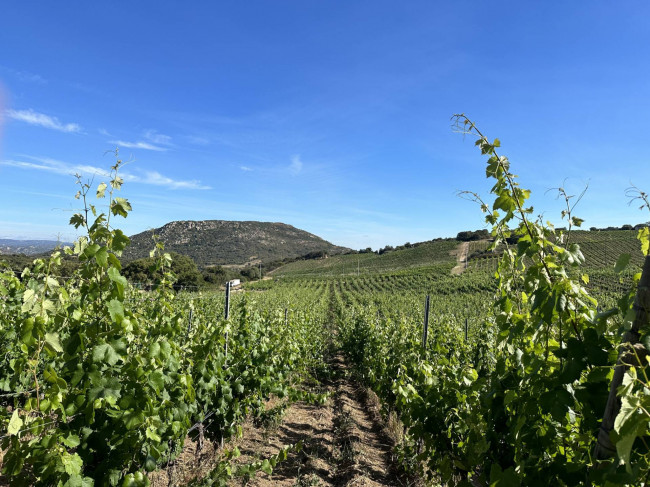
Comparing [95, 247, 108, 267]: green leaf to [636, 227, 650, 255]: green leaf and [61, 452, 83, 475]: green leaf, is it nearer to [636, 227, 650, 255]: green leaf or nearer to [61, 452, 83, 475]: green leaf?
[61, 452, 83, 475]: green leaf

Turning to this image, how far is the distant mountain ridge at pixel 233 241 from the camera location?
83.7 meters

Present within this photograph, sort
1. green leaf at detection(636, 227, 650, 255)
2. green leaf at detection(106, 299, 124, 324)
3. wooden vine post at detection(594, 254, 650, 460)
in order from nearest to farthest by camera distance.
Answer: wooden vine post at detection(594, 254, 650, 460) < green leaf at detection(636, 227, 650, 255) < green leaf at detection(106, 299, 124, 324)

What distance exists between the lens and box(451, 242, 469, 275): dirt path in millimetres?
48678

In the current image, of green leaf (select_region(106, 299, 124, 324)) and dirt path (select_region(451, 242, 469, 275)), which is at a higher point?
dirt path (select_region(451, 242, 469, 275))

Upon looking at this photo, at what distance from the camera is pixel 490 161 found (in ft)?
6.06

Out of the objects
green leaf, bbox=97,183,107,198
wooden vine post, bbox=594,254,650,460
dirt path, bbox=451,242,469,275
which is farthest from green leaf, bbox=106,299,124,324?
dirt path, bbox=451,242,469,275

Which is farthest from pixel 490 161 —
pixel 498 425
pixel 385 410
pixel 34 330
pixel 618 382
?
pixel 385 410

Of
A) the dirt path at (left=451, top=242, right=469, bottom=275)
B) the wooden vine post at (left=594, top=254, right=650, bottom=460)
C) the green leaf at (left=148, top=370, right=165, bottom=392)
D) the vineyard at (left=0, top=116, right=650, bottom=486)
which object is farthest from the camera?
the dirt path at (left=451, top=242, right=469, bottom=275)

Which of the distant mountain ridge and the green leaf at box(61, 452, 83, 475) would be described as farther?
the distant mountain ridge

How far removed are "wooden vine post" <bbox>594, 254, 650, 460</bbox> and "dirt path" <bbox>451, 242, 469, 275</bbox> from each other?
4702cm

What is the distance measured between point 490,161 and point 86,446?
9.58 feet

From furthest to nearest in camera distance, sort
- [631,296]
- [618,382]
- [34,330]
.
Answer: [34,330] < [631,296] < [618,382]

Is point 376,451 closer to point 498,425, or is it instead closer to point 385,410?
point 385,410

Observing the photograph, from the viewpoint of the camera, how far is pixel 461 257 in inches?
2387
